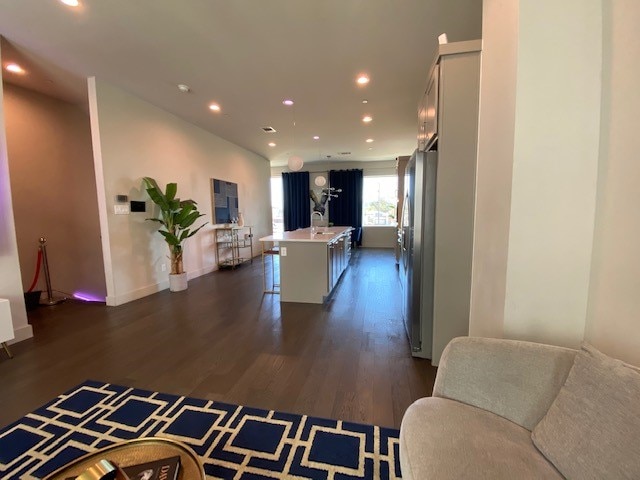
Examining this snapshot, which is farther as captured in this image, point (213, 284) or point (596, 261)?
point (213, 284)

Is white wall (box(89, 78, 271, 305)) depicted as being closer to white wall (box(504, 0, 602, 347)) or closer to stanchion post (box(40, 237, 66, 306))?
stanchion post (box(40, 237, 66, 306))

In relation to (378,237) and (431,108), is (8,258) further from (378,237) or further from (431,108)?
(378,237)

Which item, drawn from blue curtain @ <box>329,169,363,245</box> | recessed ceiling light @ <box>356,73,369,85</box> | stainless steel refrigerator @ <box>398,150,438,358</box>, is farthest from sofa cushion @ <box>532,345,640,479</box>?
blue curtain @ <box>329,169,363,245</box>

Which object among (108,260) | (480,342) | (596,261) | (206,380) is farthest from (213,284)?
(596,261)

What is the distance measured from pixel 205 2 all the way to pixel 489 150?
2462mm

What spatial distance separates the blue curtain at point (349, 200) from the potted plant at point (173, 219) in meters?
5.37

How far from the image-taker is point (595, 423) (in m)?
0.87

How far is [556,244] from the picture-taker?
1314 mm

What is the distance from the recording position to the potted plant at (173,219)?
14.0 ft

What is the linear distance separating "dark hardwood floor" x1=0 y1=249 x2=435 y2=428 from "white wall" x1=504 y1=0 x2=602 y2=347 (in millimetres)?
1071

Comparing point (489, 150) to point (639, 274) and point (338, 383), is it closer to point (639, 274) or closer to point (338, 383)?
point (639, 274)

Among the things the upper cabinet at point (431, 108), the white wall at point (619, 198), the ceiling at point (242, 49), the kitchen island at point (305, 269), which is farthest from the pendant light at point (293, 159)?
the white wall at point (619, 198)

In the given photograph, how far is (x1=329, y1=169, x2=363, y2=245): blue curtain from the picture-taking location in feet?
30.0

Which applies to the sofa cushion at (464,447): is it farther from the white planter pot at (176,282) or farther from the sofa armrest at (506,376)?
the white planter pot at (176,282)
